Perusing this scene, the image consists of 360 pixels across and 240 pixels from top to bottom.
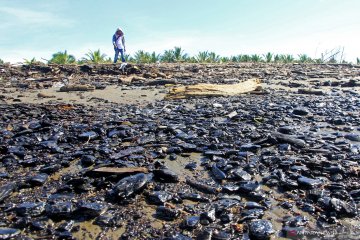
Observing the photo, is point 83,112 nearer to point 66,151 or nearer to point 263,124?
point 66,151

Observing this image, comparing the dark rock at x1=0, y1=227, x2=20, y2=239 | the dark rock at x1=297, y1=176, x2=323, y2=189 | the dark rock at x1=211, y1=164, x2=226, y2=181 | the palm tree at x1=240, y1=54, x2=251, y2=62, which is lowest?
the dark rock at x1=297, y1=176, x2=323, y2=189

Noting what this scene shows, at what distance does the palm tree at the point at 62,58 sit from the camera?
64.8ft

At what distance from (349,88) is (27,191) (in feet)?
37.0

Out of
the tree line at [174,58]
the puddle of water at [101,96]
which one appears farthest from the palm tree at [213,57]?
the puddle of water at [101,96]

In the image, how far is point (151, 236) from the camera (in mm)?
2779

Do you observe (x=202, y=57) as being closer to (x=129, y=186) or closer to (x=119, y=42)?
(x=119, y=42)

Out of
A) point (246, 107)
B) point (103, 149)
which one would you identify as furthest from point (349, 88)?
point (103, 149)

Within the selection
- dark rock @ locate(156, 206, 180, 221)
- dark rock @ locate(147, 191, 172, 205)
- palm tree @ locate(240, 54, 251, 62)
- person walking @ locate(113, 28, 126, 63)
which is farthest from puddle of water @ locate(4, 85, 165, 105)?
palm tree @ locate(240, 54, 251, 62)

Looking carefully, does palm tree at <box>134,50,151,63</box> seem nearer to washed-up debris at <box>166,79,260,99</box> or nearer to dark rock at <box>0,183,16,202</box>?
washed-up debris at <box>166,79,260,99</box>

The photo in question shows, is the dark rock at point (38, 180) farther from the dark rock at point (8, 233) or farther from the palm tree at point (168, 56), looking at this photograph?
the palm tree at point (168, 56)

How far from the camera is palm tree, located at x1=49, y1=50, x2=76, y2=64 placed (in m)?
19.8

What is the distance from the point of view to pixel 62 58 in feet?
65.2

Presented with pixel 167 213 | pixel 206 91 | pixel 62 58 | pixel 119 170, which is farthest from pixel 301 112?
pixel 62 58

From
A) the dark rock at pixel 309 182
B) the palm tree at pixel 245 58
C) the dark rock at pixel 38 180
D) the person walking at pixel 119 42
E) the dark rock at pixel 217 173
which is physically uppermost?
the person walking at pixel 119 42
